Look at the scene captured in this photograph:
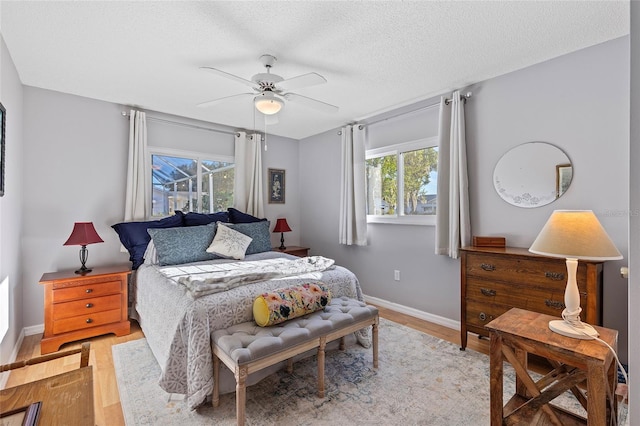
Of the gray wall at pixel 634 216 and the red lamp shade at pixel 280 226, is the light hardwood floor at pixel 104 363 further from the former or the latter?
the gray wall at pixel 634 216

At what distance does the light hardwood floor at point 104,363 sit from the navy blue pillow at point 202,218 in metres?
1.24

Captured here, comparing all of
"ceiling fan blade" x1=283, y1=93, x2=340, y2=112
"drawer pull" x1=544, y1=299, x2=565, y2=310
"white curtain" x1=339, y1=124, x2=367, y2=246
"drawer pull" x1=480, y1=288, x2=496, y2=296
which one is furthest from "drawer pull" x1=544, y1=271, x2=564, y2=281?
"ceiling fan blade" x1=283, y1=93, x2=340, y2=112

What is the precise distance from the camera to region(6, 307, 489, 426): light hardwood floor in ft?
6.25

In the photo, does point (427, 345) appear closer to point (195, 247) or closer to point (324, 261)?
point (324, 261)

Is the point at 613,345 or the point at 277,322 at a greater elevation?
the point at 613,345

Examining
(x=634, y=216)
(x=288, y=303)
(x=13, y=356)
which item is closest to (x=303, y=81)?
(x=288, y=303)

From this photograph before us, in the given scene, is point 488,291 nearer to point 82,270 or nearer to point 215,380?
point 215,380

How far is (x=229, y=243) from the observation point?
338 centimetres

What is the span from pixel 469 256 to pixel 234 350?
6.69ft

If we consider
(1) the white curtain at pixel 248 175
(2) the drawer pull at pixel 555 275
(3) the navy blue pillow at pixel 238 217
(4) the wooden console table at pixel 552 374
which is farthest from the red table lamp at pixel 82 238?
(2) the drawer pull at pixel 555 275

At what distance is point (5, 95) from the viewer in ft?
7.27

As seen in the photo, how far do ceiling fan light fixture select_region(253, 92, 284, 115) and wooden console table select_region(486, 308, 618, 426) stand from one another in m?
2.08

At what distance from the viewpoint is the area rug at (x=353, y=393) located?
1806 millimetres

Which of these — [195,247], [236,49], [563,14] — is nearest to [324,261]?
[195,247]
